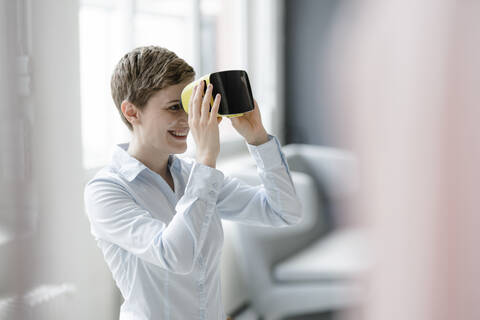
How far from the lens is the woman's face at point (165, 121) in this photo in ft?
2.00

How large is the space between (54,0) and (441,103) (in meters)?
0.69

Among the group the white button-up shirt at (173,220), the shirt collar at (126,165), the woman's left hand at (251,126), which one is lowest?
the white button-up shirt at (173,220)

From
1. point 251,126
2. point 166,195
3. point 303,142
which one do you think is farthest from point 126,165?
point 303,142

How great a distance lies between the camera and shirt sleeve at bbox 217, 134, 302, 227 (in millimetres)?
676

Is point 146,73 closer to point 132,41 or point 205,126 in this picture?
point 205,126

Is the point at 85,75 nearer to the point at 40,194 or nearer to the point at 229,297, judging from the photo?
the point at 40,194

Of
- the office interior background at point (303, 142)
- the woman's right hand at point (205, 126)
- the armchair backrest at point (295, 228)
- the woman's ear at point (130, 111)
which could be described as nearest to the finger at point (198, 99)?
Result: the woman's right hand at point (205, 126)

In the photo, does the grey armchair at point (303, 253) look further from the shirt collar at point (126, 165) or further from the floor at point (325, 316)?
the shirt collar at point (126, 165)

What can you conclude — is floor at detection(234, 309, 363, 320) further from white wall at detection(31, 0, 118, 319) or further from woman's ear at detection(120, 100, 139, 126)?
woman's ear at detection(120, 100, 139, 126)

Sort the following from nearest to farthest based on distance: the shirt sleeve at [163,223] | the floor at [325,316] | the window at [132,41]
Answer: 1. the shirt sleeve at [163,223]
2. the window at [132,41]
3. the floor at [325,316]

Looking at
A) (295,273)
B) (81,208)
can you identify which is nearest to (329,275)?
(295,273)

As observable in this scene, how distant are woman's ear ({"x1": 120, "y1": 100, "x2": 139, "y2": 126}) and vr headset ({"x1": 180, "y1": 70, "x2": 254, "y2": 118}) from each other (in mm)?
71

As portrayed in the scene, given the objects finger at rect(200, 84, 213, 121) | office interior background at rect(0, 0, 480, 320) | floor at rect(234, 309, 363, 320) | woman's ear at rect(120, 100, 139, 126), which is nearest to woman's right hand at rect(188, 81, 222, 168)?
finger at rect(200, 84, 213, 121)

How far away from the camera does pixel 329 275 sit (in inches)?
46.4
